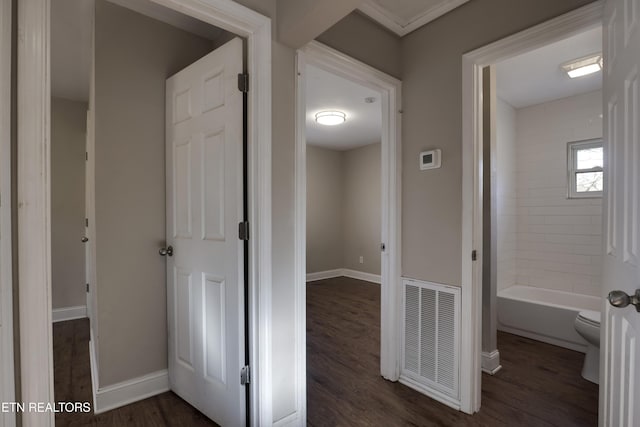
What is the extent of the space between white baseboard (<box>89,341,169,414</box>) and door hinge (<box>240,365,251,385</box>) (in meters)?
0.88

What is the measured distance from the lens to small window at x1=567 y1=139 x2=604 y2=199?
131 inches

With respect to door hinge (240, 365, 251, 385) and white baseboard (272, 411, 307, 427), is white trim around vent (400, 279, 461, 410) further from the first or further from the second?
door hinge (240, 365, 251, 385)

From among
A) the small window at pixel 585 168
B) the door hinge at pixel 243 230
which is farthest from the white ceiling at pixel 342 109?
the small window at pixel 585 168

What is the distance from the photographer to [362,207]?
5.84 meters

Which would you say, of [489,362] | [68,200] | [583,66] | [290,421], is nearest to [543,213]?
[583,66]

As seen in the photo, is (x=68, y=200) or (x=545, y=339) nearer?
Answer: (x=545, y=339)

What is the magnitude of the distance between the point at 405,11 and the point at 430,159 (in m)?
1.01

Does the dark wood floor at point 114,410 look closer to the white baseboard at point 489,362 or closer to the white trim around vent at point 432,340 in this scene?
the white trim around vent at point 432,340

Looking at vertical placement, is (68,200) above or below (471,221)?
above

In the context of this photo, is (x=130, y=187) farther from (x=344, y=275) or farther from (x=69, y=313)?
(x=344, y=275)

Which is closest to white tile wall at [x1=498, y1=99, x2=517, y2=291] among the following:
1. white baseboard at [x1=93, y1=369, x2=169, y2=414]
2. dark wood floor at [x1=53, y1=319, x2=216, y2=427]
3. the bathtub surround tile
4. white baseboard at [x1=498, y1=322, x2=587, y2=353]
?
the bathtub surround tile

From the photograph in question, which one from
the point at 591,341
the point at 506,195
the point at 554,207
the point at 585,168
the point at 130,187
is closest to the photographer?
the point at 130,187

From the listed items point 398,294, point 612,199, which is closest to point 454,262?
point 398,294

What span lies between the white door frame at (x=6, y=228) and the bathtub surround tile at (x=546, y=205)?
3.96 metres
